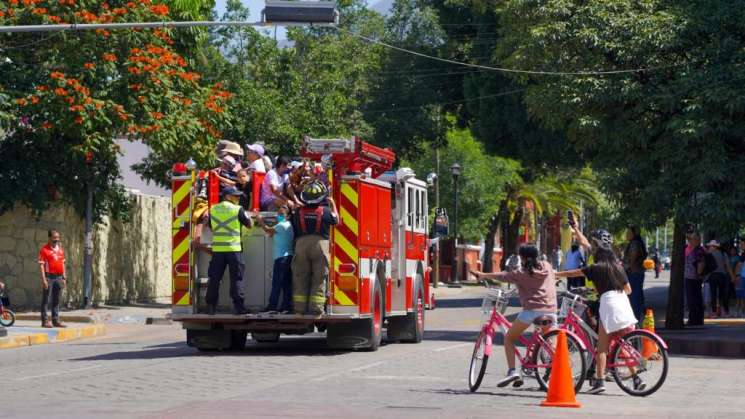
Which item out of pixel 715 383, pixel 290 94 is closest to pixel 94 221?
pixel 290 94

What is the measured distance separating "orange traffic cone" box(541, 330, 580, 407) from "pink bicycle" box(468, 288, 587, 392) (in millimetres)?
818

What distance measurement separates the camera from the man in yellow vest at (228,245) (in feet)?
60.3

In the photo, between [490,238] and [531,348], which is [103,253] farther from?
[490,238]

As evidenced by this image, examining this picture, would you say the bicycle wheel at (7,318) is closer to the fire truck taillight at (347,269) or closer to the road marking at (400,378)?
the fire truck taillight at (347,269)

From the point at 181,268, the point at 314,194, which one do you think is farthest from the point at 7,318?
the point at 314,194

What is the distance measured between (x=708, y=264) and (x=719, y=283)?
4.17m

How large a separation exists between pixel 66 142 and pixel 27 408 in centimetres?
2021

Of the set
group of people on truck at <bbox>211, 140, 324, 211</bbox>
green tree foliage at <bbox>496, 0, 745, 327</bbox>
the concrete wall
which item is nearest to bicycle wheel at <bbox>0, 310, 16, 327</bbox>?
the concrete wall

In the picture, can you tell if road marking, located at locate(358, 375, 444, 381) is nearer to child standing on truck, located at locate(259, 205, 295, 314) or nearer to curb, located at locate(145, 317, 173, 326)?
child standing on truck, located at locate(259, 205, 295, 314)

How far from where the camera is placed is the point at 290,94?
4562cm

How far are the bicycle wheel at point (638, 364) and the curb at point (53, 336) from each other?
12316 millimetres

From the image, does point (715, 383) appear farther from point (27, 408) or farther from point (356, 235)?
point (27, 408)

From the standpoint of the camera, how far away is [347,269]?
61.9 ft

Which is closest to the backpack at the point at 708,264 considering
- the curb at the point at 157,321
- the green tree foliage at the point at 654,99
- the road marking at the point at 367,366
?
the green tree foliage at the point at 654,99
